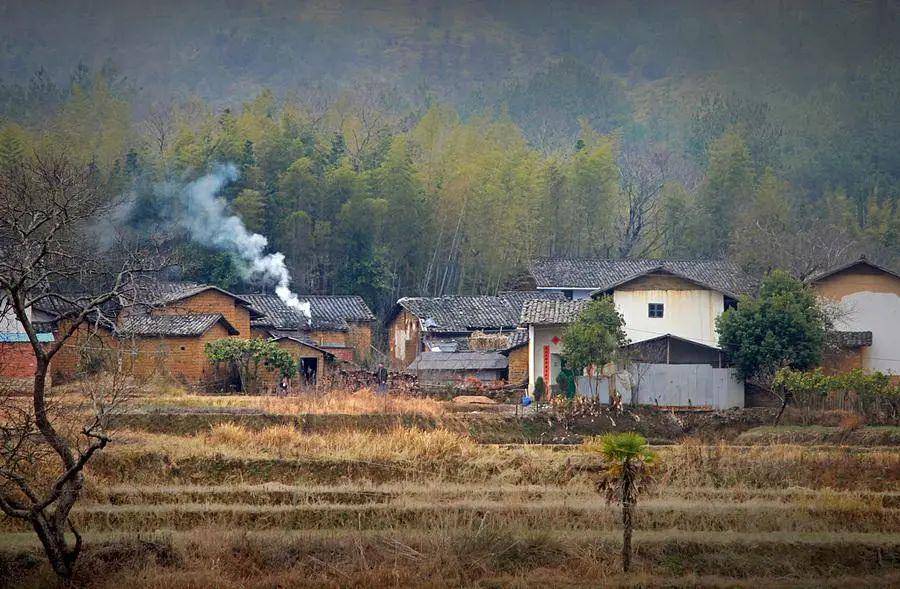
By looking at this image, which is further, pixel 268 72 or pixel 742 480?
pixel 268 72

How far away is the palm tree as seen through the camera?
15.4 metres

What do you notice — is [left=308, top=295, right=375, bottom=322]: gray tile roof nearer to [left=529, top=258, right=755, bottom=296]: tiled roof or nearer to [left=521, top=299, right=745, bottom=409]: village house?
[left=529, top=258, right=755, bottom=296]: tiled roof

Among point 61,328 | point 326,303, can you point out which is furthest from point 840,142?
point 61,328

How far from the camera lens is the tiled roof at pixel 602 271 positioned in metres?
42.2

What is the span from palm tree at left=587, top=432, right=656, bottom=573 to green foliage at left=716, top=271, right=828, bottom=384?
14.2 meters

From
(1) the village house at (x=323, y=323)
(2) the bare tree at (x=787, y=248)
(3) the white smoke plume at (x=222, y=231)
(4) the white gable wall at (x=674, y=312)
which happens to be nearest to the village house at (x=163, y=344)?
(1) the village house at (x=323, y=323)

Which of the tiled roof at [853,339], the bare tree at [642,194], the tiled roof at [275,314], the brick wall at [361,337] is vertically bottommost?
the tiled roof at [853,339]

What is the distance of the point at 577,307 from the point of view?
3316 centimetres

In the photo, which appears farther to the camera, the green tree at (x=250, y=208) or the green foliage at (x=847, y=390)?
the green tree at (x=250, y=208)

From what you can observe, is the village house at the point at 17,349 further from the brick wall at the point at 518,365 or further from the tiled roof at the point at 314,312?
the brick wall at the point at 518,365

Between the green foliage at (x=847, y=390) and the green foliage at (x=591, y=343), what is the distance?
3987 millimetres

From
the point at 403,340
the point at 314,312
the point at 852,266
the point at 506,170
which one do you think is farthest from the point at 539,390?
the point at 506,170

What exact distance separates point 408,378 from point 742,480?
1501cm

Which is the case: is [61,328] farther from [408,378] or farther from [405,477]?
[405,477]
